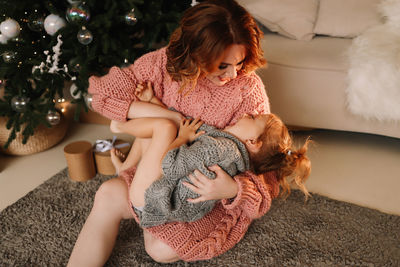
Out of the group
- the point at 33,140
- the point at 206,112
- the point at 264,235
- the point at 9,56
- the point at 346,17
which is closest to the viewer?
the point at 206,112

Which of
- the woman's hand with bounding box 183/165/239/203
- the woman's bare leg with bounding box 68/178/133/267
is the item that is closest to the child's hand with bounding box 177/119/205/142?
the woman's hand with bounding box 183/165/239/203

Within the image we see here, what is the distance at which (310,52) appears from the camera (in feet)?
5.62

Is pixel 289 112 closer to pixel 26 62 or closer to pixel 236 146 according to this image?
pixel 236 146

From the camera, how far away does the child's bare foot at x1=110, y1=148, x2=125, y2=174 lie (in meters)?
1.42

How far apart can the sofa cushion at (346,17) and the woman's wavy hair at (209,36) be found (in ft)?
3.42

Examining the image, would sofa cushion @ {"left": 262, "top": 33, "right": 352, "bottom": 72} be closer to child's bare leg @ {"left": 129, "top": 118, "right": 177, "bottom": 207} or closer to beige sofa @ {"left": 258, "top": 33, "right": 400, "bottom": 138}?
beige sofa @ {"left": 258, "top": 33, "right": 400, "bottom": 138}

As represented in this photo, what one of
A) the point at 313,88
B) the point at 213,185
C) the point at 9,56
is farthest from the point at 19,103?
the point at 313,88

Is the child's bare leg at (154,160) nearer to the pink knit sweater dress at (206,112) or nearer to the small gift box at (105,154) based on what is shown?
the pink knit sweater dress at (206,112)

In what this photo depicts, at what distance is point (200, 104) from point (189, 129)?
0.32 ft

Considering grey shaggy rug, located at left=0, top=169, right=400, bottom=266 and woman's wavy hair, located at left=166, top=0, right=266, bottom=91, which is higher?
woman's wavy hair, located at left=166, top=0, right=266, bottom=91

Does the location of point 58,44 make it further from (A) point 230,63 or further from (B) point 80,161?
(A) point 230,63

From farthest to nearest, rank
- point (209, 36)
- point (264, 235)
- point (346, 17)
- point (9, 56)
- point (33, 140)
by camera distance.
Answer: point (346, 17), point (33, 140), point (9, 56), point (264, 235), point (209, 36)

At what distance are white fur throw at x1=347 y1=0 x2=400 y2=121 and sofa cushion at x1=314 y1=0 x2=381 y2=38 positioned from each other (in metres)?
0.19

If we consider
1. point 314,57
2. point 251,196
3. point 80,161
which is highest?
point 314,57
